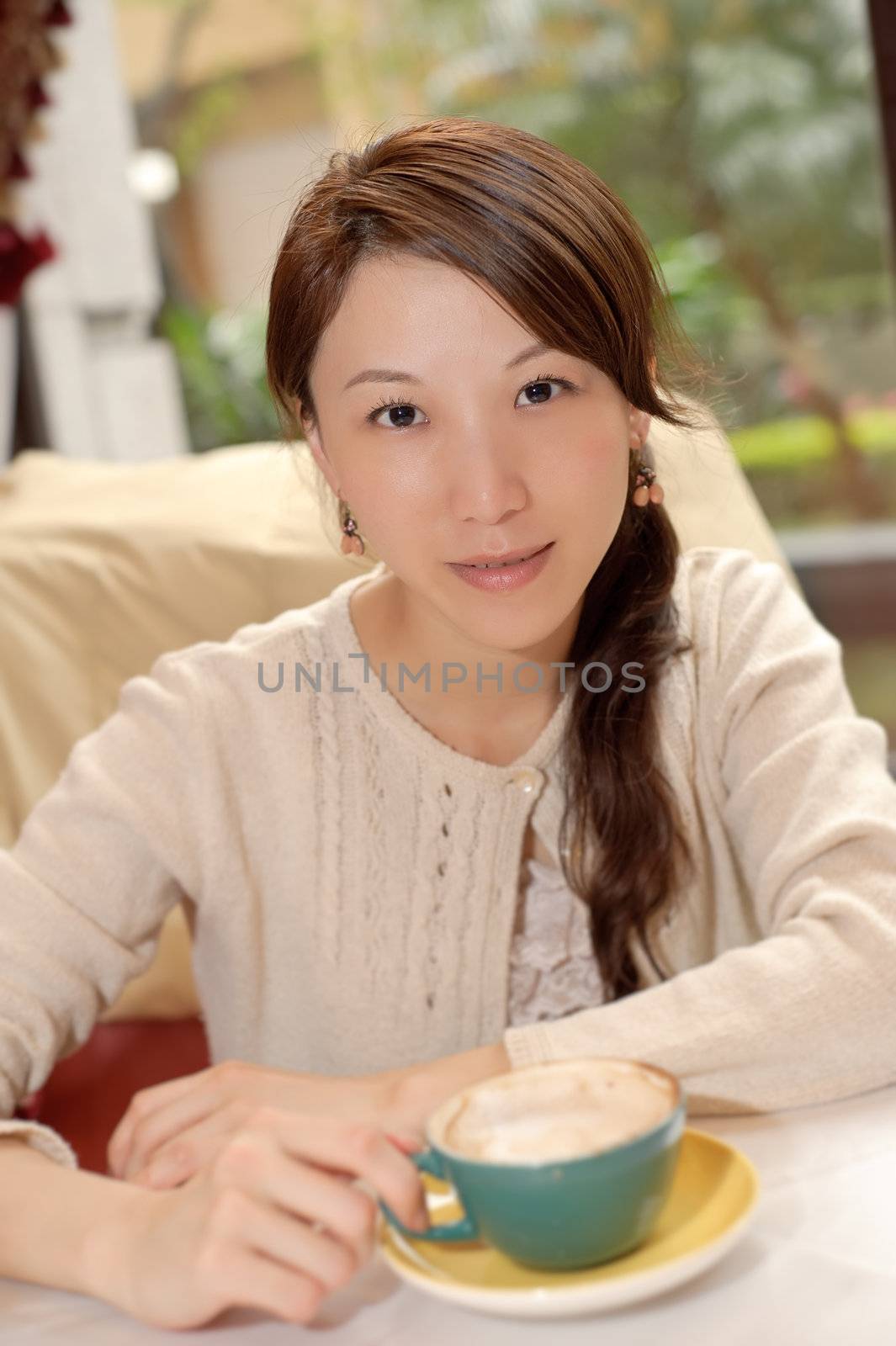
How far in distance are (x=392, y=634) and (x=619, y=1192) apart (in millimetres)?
764

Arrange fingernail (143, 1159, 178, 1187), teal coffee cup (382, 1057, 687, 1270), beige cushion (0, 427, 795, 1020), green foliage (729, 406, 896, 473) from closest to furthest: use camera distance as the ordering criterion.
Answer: teal coffee cup (382, 1057, 687, 1270) < fingernail (143, 1159, 178, 1187) < beige cushion (0, 427, 795, 1020) < green foliage (729, 406, 896, 473)

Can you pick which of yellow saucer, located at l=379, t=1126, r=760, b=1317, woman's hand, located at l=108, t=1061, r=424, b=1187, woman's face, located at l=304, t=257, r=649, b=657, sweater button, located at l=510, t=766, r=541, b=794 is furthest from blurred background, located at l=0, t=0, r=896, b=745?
yellow saucer, located at l=379, t=1126, r=760, b=1317

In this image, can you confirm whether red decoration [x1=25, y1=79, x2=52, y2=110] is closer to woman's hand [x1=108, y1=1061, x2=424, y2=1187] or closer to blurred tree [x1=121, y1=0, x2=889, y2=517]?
woman's hand [x1=108, y1=1061, x2=424, y2=1187]

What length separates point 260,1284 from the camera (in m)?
0.74

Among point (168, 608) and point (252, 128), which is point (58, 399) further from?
point (252, 128)

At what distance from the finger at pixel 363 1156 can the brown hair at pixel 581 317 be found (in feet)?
1.85

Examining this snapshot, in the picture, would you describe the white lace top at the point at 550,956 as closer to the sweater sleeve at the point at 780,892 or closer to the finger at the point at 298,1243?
the sweater sleeve at the point at 780,892

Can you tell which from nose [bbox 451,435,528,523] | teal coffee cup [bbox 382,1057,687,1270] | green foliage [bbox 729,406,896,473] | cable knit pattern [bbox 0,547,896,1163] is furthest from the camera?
green foliage [bbox 729,406,896,473]

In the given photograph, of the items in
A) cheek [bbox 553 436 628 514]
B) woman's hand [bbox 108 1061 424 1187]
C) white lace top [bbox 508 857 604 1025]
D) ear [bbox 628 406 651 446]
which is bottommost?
white lace top [bbox 508 857 604 1025]

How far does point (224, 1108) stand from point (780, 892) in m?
0.46

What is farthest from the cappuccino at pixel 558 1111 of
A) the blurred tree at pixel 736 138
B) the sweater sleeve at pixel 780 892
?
the blurred tree at pixel 736 138

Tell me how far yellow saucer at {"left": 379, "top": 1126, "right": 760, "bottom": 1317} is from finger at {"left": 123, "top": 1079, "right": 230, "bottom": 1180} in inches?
10.0

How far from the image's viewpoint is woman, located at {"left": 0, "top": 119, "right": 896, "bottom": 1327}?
0.99m

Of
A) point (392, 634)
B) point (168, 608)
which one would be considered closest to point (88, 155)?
point (168, 608)
